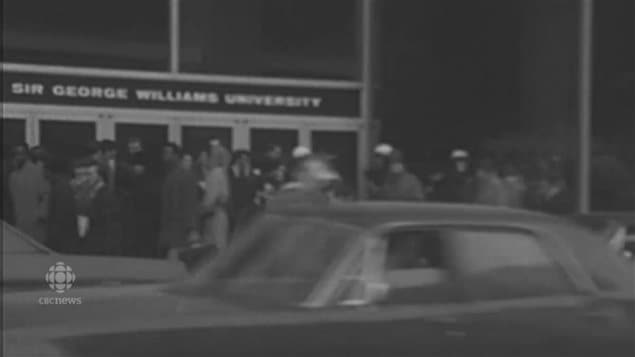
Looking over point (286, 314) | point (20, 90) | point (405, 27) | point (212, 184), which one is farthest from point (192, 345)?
point (405, 27)

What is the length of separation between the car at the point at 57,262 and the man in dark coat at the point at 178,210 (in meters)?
4.91

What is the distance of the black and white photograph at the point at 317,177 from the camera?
16.2ft

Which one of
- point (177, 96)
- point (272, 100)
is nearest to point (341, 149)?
point (272, 100)

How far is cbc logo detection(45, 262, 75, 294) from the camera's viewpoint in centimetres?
677

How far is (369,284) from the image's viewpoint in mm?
4965

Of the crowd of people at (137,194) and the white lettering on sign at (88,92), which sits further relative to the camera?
the white lettering on sign at (88,92)

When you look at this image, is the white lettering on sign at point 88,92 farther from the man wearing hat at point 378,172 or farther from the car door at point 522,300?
the car door at point 522,300

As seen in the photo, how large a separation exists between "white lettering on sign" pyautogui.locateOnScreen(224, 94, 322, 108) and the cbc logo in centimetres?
851

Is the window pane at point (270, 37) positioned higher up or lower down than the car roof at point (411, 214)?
higher up

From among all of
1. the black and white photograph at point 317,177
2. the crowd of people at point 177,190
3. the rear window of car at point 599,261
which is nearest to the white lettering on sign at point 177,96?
the black and white photograph at point 317,177

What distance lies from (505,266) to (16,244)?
3.43 metres

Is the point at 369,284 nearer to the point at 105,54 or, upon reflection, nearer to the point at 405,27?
the point at 105,54

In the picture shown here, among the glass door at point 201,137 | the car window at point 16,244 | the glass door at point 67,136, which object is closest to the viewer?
the car window at point 16,244

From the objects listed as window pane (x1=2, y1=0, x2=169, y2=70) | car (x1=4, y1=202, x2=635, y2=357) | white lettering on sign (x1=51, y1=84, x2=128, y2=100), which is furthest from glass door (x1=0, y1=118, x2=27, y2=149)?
car (x1=4, y1=202, x2=635, y2=357)
